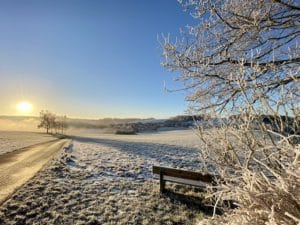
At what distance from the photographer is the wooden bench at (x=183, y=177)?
7.65 m

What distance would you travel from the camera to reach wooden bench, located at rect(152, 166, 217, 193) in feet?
25.1

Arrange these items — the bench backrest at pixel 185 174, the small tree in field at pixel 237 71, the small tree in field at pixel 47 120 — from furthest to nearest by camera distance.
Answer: the small tree in field at pixel 47 120
the bench backrest at pixel 185 174
the small tree in field at pixel 237 71

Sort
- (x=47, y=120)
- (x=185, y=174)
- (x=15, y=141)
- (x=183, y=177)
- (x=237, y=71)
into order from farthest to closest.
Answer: (x=47, y=120), (x=15, y=141), (x=183, y=177), (x=185, y=174), (x=237, y=71)

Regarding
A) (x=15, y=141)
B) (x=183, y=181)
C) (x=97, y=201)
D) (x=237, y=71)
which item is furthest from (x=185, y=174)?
(x=15, y=141)

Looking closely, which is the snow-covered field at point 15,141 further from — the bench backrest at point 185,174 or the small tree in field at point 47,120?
the small tree in field at point 47,120

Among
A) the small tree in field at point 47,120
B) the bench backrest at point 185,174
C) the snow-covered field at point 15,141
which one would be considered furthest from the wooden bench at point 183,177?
the small tree in field at point 47,120

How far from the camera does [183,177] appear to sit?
8195 millimetres

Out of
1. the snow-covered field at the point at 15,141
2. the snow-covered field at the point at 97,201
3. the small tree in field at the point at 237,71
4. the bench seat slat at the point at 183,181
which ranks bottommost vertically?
the snow-covered field at the point at 97,201

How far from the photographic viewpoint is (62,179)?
980cm

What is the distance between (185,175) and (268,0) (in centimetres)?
537

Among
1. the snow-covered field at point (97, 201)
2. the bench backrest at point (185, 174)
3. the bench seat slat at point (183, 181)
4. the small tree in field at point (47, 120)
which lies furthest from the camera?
the small tree in field at point (47, 120)

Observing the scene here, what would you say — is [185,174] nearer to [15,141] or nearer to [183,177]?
[183,177]

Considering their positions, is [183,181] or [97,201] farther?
[183,181]

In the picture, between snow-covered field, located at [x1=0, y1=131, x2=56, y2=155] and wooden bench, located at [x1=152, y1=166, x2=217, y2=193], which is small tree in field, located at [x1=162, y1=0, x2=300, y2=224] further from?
snow-covered field, located at [x1=0, y1=131, x2=56, y2=155]
